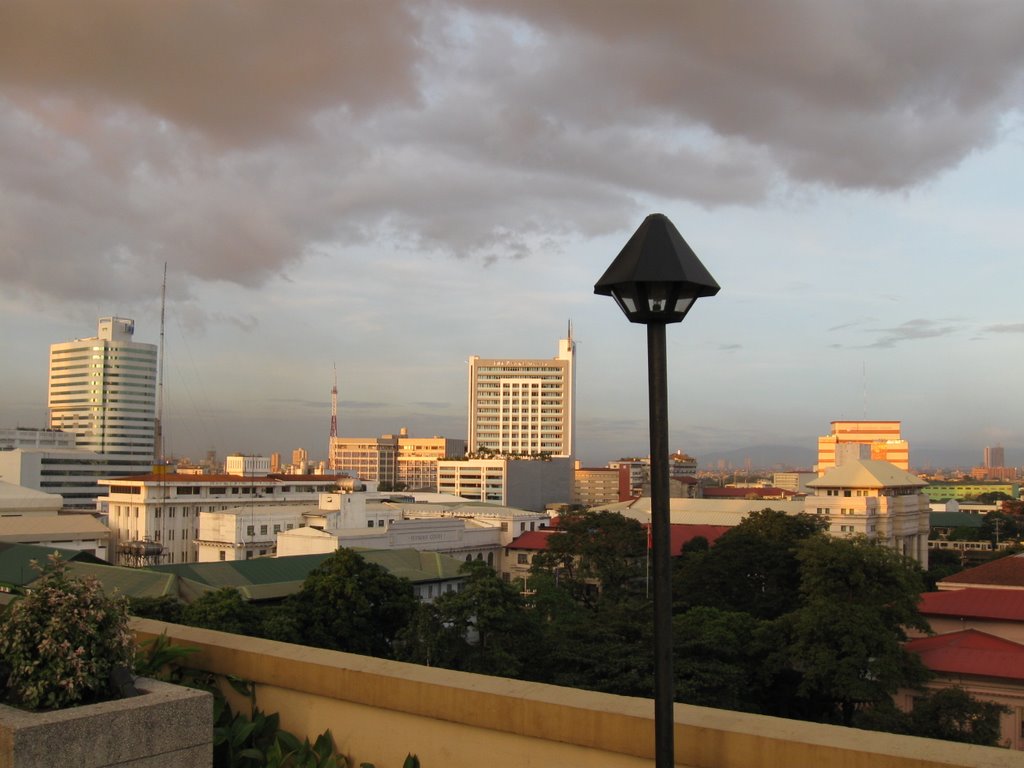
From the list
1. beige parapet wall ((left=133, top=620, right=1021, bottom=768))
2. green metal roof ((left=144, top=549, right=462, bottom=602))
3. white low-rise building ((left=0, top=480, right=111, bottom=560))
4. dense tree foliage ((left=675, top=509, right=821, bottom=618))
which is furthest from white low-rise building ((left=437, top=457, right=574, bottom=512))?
beige parapet wall ((left=133, top=620, right=1021, bottom=768))

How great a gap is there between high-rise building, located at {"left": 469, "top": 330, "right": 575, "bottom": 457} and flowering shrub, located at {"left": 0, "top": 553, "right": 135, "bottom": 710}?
594ft

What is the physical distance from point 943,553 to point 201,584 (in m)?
72.9

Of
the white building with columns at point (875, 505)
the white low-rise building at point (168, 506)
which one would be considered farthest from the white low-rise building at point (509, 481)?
the white building with columns at point (875, 505)

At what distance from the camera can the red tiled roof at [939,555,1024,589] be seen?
→ 42191mm

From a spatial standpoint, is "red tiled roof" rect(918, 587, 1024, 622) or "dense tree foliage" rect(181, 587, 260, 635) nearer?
"dense tree foliage" rect(181, 587, 260, 635)

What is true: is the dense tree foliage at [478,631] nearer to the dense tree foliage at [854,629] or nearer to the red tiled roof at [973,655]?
the dense tree foliage at [854,629]

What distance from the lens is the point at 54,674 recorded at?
505 centimetres

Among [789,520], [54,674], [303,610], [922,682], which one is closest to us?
[54,674]

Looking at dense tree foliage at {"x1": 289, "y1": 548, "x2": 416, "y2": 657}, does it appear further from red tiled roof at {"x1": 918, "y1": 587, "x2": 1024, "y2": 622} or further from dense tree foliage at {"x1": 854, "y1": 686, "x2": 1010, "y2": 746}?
red tiled roof at {"x1": 918, "y1": 587, "x2": 1024, "y2": 622}

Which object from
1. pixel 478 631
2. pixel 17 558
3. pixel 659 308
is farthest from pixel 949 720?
pixel 17 558

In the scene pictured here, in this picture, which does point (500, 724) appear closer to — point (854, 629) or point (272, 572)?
point (854, 629)

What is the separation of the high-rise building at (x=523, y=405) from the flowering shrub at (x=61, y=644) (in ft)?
594

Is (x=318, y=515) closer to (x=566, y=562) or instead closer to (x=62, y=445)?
(x=566, y=562)

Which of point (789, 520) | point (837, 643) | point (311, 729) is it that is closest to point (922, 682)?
point (837, 643)
